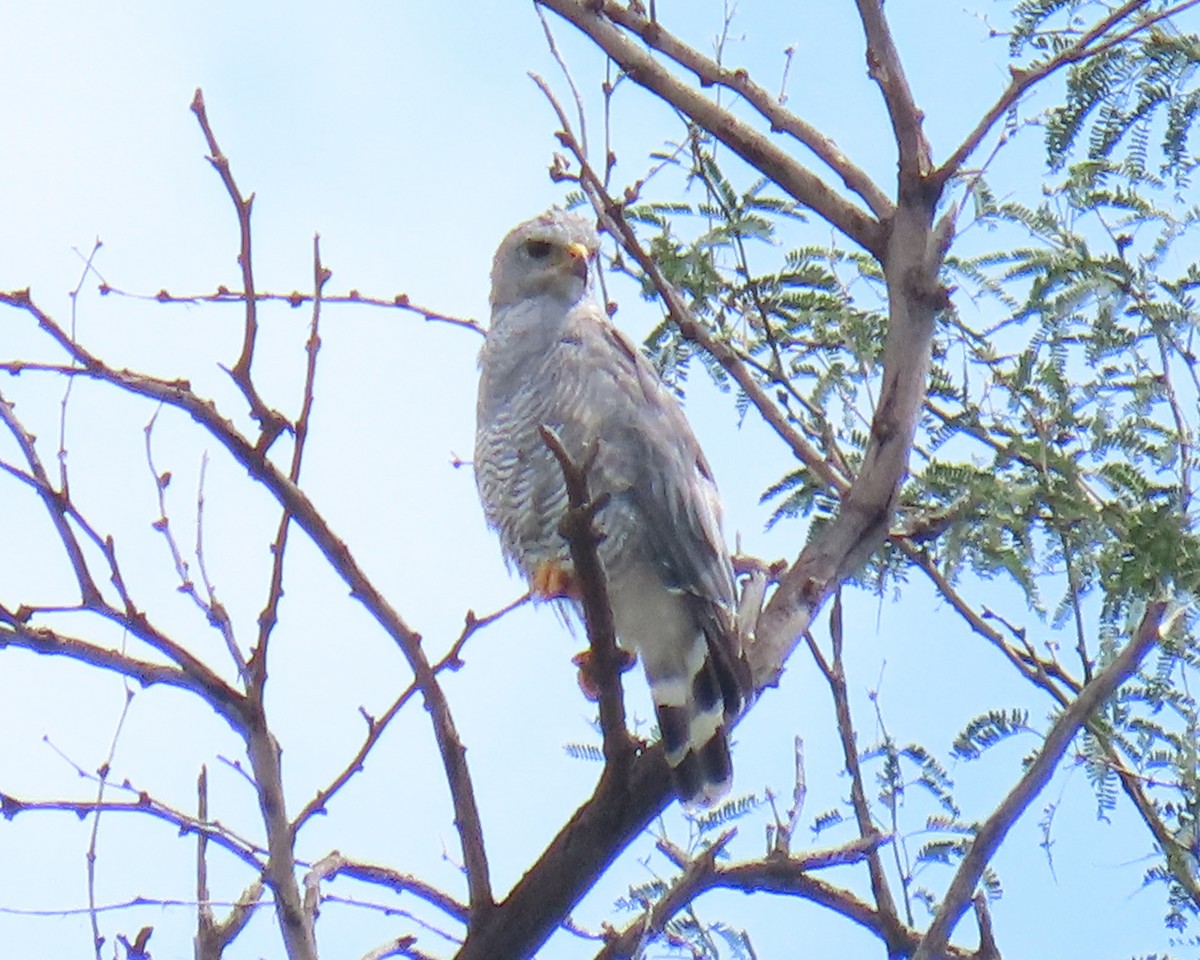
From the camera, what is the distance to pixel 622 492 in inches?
160

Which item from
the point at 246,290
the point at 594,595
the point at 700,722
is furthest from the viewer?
the point at 700,722

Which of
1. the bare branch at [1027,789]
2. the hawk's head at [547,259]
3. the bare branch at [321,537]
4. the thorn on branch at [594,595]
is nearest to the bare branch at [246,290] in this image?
the bare branch at [321,537]

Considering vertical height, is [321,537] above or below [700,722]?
below

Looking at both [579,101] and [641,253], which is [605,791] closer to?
[641,253]

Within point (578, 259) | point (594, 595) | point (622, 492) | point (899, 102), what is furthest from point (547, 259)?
point (594, 595)

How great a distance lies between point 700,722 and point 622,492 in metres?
0.67

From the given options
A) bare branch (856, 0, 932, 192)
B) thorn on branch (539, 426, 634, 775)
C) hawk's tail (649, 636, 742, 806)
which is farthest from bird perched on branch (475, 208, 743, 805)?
bare branch (856, 0, 932, 192)

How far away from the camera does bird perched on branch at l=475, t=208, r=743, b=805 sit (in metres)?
3.93

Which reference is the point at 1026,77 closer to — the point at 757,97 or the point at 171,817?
the point at 757,97

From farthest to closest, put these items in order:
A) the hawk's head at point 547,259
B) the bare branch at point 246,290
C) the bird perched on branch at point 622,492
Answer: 1. the hawk's head at point 547,259
2. the bird perched on branch at point 622,492
3. the bare branch at point 246,290

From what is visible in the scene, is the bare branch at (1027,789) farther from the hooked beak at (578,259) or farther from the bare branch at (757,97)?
the hooked beak at (578,259)

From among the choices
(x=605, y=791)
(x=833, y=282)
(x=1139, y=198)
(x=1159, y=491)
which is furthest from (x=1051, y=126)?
(x=605, y=791)

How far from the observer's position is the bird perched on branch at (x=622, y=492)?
155 inches

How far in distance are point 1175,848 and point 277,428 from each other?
222cm
